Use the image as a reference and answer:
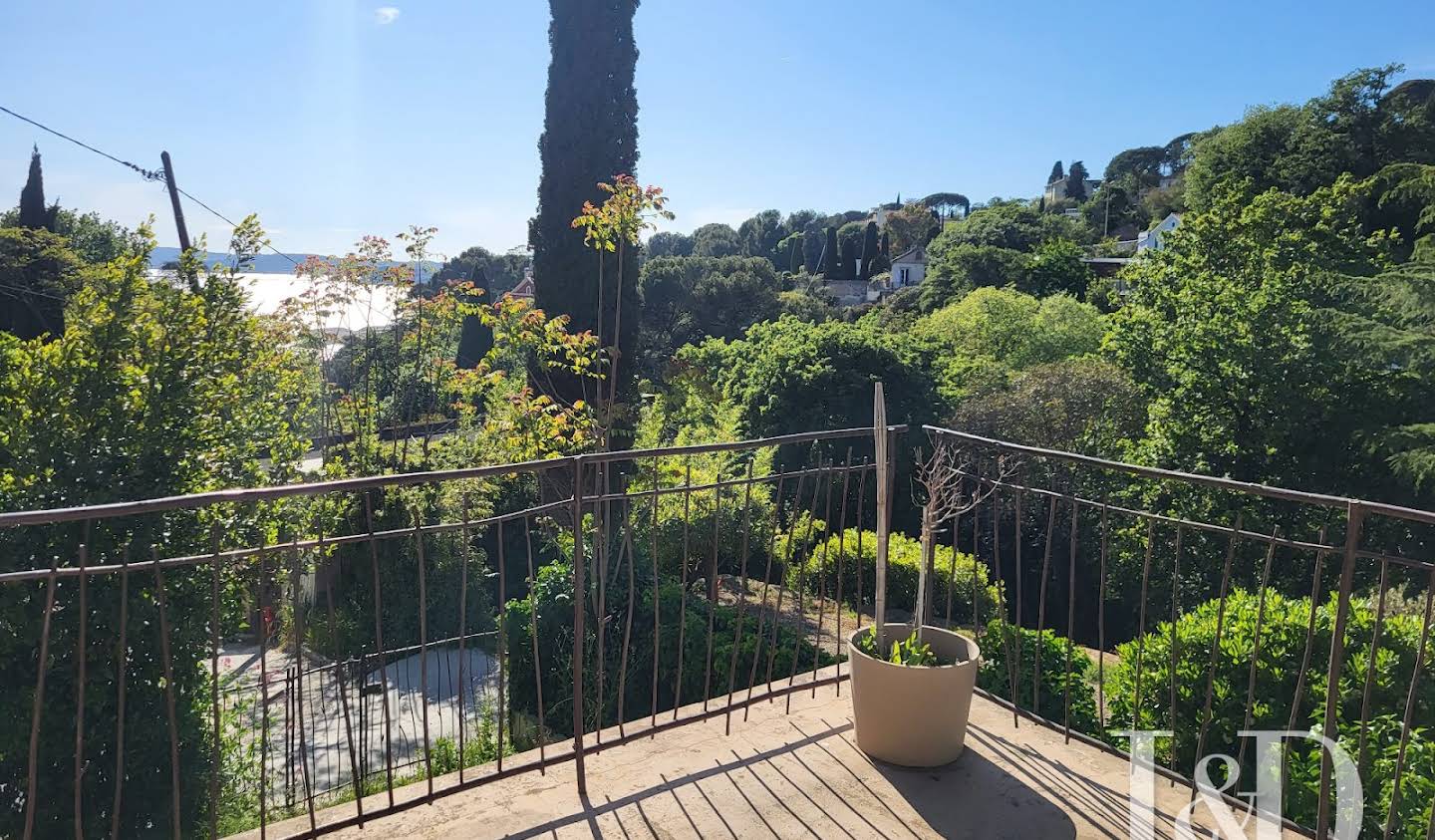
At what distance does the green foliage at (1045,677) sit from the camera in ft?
14.7

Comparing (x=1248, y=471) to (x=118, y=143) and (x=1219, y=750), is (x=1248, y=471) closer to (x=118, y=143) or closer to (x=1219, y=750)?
(x=1219, y=750)

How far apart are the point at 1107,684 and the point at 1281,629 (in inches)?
39.0

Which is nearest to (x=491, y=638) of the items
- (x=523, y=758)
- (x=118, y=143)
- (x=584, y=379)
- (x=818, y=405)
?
(x=584, y=379)

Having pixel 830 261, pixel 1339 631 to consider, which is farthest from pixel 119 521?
pixel 830 261

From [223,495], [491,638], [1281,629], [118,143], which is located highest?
[118,143]

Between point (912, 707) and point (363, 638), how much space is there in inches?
258

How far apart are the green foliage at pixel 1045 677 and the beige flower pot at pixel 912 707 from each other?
1.53 m

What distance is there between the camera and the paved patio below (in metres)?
2.67

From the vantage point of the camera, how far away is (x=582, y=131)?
12.2m

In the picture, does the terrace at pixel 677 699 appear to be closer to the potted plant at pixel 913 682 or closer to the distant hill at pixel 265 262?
the potted plant at pixel 913 682

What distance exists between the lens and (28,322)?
63.7 feet

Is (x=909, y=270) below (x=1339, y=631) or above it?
above

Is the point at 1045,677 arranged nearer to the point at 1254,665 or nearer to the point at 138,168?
the point at 1254,665

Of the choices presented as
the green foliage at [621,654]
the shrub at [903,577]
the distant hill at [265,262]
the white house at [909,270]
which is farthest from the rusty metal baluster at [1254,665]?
the white house at [909,270]
